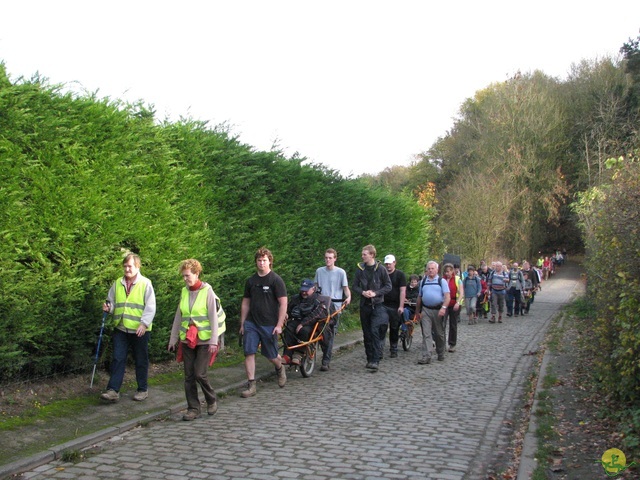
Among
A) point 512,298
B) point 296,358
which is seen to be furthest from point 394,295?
point 512,298

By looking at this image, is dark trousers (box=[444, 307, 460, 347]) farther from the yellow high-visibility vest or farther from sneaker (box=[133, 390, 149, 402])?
the yellow high-visibility vest

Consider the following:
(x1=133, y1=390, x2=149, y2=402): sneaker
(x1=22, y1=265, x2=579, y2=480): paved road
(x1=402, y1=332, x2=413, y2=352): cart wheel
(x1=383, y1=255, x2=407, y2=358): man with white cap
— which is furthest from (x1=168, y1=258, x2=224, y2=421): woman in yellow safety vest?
(x1=402, y1=332, x2=413, y2=352): cart wheel

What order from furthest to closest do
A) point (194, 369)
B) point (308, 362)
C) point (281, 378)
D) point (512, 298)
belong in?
1. point (512, 298)
2. point (308, 362)
3. point (281, 378)
4. point (194, 369)

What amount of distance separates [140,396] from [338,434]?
2.64 m

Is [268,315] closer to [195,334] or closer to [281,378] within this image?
[281,378]

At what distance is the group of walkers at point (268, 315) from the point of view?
7516 mm

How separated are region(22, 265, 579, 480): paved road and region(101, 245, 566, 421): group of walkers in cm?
53

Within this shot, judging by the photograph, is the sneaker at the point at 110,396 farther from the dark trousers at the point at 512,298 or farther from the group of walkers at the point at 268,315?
the dark trousers at the point at 512,298

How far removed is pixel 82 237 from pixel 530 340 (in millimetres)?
11919

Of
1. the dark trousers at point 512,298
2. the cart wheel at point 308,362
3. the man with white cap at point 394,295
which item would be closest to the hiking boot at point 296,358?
the cart wheel at point 308,362

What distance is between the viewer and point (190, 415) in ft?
24.4

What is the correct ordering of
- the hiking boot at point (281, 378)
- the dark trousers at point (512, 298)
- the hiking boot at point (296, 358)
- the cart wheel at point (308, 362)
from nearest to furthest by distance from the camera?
the hiking boot at point (281, 378)
the hiking boot at point (296, 358)
the cart wheel at point (308, 362)
the dark trousers at point (512, 298)

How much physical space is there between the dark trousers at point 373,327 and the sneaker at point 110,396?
15.3 ft

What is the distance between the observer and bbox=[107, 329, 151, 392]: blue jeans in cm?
771
